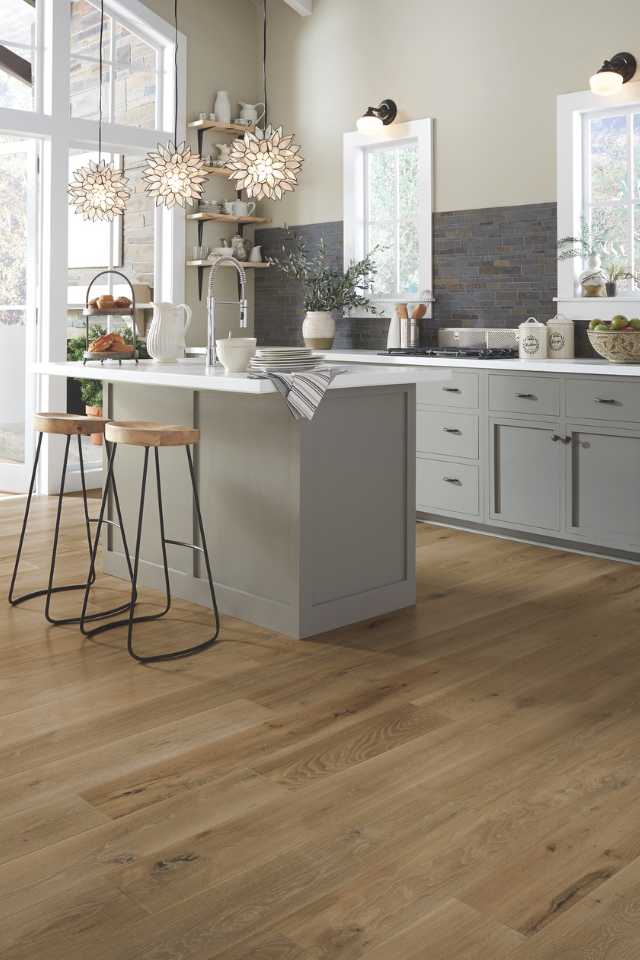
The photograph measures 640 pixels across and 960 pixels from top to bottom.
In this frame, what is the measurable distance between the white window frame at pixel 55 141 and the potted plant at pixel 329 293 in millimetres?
1396

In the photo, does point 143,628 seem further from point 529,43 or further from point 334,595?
point 529,43

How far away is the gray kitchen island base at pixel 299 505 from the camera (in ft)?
11.8

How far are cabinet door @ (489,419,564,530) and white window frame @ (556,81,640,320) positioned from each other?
33.3 inches

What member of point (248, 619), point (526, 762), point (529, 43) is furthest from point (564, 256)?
point (526, 762)

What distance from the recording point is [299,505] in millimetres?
3545

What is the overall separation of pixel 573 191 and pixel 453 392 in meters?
1.27

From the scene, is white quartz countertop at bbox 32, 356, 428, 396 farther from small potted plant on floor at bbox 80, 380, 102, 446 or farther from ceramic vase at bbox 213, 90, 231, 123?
ceramic vase at bbox 213, 90, 231, 123

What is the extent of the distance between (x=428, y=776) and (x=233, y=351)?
1.75m

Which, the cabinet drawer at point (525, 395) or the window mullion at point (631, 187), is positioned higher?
the window mullion at point (631, 187)

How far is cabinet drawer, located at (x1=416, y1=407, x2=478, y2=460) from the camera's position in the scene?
5.32m

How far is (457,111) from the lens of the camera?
19.6 ft

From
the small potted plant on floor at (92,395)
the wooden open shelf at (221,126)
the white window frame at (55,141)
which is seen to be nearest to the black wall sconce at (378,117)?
the wooden open shelf at (221,126)

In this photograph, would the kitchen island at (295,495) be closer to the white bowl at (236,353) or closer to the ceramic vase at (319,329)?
the white bowl at (236,353)

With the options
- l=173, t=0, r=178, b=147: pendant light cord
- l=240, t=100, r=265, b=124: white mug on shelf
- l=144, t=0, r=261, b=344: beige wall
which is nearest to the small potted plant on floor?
l=144, t=0, r=261, b=344: beige wall
